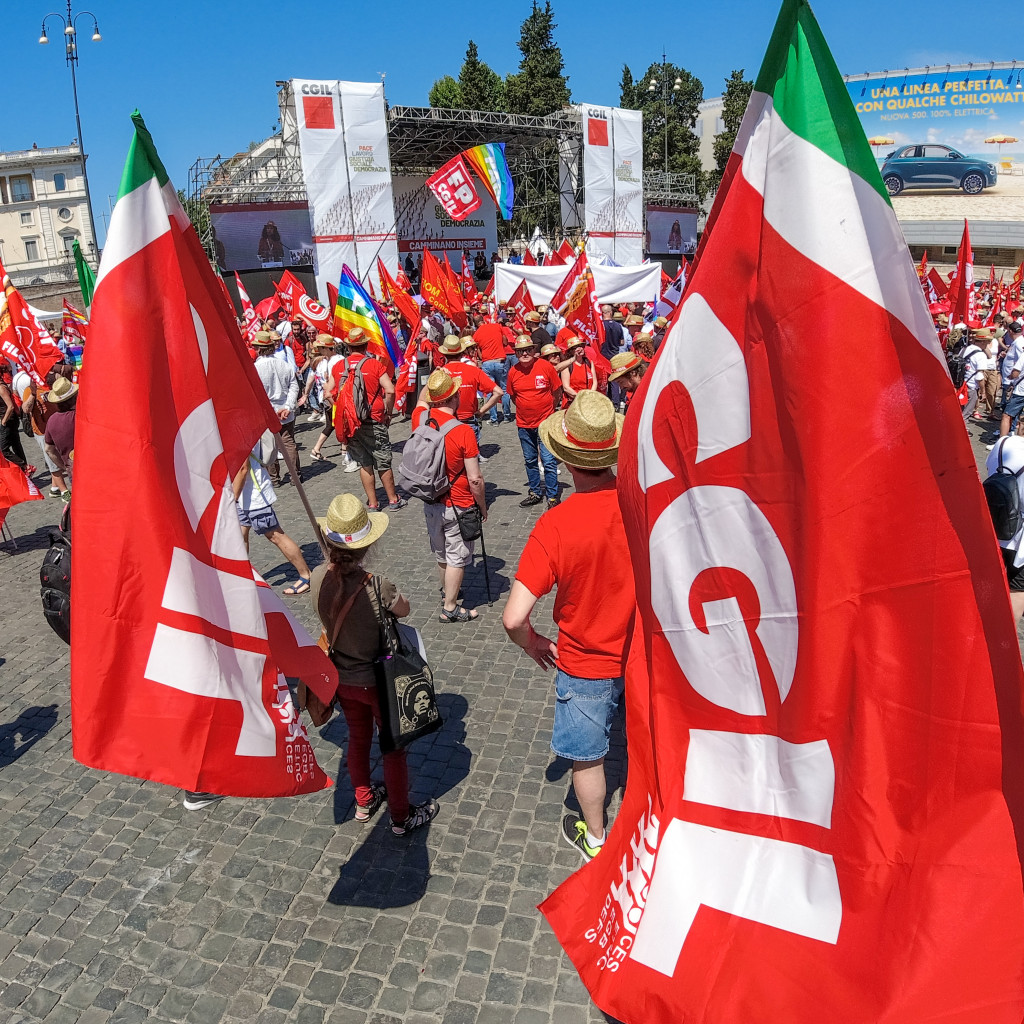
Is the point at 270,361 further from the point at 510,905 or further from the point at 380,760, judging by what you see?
the point at 510,905

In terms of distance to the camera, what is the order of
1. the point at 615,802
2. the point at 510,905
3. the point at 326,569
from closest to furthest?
the point at 510,905 < the point at 326,569 < the point at 615,802

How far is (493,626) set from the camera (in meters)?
5.97

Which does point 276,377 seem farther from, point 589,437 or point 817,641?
point 817,641

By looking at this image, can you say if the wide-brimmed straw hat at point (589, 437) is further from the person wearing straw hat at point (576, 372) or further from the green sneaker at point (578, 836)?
the person wearing straw hat at point (576, 372)

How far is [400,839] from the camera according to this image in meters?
3.78

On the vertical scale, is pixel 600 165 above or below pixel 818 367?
above

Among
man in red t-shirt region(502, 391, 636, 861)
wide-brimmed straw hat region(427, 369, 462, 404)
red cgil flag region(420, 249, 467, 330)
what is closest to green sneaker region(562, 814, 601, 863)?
man in red t-shirt region(502, 391, 636, 861)

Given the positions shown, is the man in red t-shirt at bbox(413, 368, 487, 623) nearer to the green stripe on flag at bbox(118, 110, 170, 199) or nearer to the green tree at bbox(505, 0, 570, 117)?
the green stripe on flag at bbox(118, 110, 170, 199)

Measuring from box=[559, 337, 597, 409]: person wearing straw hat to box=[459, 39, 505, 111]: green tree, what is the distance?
39.2 meters

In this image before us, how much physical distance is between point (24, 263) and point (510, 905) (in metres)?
74.8

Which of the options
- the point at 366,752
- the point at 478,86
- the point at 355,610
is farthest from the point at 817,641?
the point at 478,86

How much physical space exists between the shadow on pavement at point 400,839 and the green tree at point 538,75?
43.3m

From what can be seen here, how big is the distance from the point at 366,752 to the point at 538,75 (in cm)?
4811

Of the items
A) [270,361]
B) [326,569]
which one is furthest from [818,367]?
[270,361]
